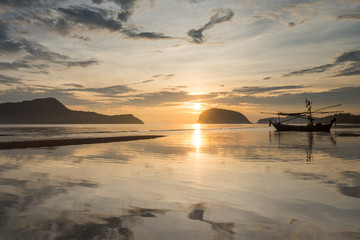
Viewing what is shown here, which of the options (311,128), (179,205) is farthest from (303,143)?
(311,128)

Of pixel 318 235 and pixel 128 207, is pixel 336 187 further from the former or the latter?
pixel 128 207

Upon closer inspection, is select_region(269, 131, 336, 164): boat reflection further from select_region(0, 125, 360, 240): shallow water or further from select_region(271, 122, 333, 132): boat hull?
select_region(271, 122, 333, 132): boat hull

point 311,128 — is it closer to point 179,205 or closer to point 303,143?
point 303,143

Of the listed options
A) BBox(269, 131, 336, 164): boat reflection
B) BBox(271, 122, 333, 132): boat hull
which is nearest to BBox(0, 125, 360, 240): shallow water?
BBox(269, 131, 336, 164): boat reflection

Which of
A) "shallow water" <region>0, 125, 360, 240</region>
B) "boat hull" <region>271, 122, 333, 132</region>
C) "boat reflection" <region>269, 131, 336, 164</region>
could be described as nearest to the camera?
"shallow water" <region>0, 125, 360, 240</region>

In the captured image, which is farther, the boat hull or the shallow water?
the boat hull

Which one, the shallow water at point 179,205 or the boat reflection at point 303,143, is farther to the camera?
the boat reflection at point 303,143

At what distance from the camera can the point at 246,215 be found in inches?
298

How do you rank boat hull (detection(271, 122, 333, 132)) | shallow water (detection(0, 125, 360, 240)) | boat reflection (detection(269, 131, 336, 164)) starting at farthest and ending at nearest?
boat hull (detection(271, 122, 333, 132))
boat reflection (detection(269, 131, 336, 164))
shallow water (detection(0, 125, 360, 240))

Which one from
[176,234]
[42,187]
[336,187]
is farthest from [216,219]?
[42,187]

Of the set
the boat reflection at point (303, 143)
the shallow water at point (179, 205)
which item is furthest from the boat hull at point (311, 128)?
the shallow water at point (179, 205)

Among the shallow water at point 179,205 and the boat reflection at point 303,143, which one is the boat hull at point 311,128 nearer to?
the boat reflection at point 303,143

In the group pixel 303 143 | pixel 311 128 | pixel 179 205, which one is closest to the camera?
pixel 179 205

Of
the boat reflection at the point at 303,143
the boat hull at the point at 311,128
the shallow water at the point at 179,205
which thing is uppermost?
the boat hull at the point at 311,128
